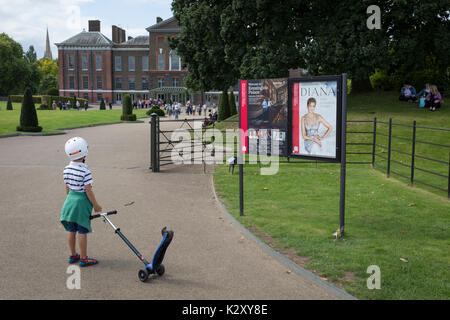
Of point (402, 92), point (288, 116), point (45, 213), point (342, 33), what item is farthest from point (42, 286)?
point (402, 92)

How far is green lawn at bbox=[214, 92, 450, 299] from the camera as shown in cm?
513

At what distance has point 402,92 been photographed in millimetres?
27844

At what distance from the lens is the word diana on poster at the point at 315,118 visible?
6.86 metres

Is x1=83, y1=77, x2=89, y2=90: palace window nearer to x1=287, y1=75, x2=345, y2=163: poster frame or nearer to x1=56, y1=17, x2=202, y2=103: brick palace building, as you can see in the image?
x1=56, y1=17, x2=202, y2=103: brick palace building

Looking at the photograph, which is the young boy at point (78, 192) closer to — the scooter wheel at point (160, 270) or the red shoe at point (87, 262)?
the red shoe at point (87, 262)

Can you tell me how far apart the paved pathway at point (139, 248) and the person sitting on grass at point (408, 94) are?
19289mm

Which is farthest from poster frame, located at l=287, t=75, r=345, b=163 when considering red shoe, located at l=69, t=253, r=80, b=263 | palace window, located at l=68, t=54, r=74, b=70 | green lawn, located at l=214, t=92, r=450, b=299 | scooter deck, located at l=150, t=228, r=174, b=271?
palace window, located at l=68, t=54, r=74, b=70

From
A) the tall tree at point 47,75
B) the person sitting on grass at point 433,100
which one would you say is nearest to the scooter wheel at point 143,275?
the person sitting on grass at point 433,100

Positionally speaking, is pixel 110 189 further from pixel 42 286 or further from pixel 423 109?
pixel 423 109

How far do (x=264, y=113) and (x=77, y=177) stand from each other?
3.67m

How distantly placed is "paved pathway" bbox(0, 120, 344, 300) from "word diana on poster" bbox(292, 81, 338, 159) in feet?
5.94

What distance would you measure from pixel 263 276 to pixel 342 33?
71.7ft
